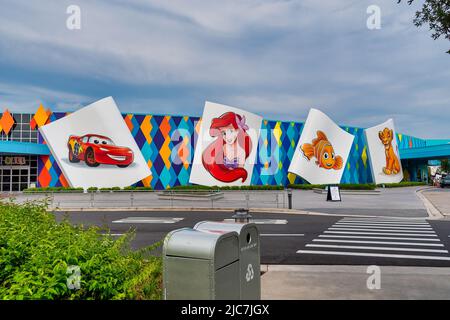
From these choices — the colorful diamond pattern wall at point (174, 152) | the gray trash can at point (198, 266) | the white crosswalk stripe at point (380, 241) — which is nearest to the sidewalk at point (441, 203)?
the white crosswalk stripe at point (380, 241)

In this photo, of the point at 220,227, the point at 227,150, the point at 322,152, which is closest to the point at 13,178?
the point at 227,150

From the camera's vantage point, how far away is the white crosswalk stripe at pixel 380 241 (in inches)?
374

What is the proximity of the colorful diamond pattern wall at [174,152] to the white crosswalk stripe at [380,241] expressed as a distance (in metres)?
33.2

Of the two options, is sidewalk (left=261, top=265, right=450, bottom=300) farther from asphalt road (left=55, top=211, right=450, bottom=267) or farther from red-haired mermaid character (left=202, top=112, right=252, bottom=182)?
red-haired mermaid character (left=202, top=112, right=252, bottom=182)

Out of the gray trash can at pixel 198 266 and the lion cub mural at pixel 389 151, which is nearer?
the gray trash can at pixel 198 266

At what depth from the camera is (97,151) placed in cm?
4178

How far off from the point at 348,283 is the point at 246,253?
3.30 meters

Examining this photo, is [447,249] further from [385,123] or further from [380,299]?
[385,123]

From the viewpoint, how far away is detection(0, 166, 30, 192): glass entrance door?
4609 cm

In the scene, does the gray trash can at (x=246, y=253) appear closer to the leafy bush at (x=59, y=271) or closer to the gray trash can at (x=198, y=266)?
the gray trash can at (x=198, y=266)

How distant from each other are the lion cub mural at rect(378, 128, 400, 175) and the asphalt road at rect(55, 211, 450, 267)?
48.4 m

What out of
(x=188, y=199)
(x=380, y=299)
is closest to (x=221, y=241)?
(x=380, y=299)

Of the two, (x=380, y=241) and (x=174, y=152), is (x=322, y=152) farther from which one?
(x=380, y=241)

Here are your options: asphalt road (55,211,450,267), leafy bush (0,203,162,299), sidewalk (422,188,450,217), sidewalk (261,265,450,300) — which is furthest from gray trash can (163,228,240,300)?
sidewalk (422,188,450,217)
